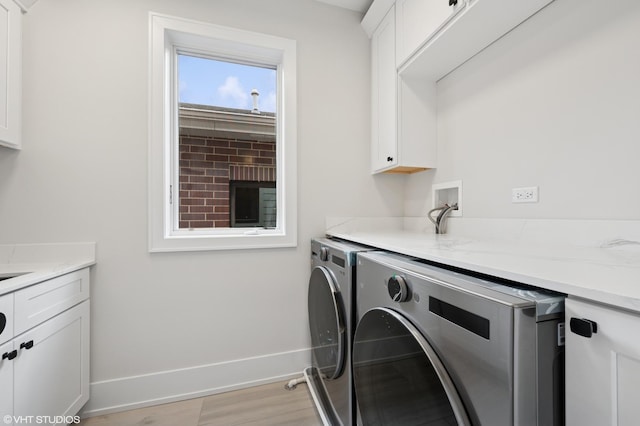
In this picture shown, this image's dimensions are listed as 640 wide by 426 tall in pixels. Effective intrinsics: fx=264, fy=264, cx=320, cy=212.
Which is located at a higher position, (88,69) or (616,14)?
(88,69)

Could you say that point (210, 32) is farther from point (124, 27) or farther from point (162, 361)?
point (162, 361)

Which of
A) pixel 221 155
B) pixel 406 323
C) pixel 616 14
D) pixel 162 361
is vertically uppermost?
pixel 616 14

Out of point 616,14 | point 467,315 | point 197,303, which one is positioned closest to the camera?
point 467,315

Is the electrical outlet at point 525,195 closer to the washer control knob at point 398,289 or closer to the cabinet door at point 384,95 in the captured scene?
the cabinet door at point 384,95

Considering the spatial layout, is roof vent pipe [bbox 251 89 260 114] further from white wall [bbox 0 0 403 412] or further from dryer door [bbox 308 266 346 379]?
dryer door [bbox 308 266 346 379]

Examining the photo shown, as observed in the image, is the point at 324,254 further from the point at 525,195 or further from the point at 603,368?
the point at 603,368

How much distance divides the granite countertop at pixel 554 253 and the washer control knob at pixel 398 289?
A: 12 centimetres

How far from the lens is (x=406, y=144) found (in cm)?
172

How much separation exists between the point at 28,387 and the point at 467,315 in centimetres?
162

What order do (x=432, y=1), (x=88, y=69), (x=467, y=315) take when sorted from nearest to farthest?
(x=467, y=315) → (x=432, y=1) → (x=88, y=69)

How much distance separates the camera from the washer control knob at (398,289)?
2.44ft

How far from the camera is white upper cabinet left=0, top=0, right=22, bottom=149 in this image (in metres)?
1.26

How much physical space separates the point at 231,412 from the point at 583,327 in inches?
66.0

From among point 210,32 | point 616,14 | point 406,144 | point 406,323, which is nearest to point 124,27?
point 210,32
